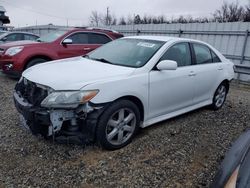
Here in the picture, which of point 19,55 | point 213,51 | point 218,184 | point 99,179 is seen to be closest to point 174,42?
point 213,51

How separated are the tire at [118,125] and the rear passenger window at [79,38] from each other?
16.4 feet

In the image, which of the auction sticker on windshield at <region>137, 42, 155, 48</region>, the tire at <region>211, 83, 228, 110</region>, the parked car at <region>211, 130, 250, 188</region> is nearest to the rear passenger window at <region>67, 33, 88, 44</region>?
the auction sticker on windshield at <region>137, 42, 155, 48</region>

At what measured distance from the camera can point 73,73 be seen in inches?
141

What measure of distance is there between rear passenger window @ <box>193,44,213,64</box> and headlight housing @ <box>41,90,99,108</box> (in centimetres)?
264

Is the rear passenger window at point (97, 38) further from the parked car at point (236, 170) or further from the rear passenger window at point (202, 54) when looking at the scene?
the parked car at point (236, 170)

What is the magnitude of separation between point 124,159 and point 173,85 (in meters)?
1.52

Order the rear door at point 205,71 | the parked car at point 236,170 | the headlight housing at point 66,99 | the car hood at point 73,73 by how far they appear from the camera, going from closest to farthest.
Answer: the parked car at point 236,170, the headlight housing at point 66,99, the car hood at point 73,73, the rear door at point 205,71

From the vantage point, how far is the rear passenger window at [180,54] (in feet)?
14.4

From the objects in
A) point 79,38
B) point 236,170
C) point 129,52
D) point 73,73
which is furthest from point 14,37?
point 236,170

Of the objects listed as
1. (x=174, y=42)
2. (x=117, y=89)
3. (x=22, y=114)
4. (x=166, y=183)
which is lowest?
(x=166, y=183)

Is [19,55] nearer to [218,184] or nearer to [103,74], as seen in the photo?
[103,74]

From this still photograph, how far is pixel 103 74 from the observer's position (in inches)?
140

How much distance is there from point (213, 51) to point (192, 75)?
4.12 ft

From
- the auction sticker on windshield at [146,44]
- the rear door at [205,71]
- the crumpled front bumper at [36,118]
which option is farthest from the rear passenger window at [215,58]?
the crumpled front bumper at [36,118]
